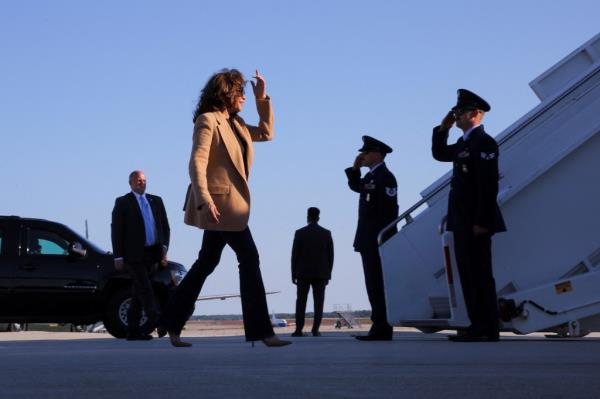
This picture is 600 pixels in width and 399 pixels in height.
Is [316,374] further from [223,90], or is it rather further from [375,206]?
[375,206]

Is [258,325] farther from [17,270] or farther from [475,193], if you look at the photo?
[17,270]

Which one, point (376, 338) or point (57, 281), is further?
point (57, 281)

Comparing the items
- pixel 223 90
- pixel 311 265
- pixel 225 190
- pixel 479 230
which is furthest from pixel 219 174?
pixel 311 265

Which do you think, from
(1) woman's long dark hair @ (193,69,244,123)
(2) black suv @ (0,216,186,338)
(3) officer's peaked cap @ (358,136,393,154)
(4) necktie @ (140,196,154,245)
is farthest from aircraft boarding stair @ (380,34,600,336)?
(2) black suv @ (0,216,186,338)

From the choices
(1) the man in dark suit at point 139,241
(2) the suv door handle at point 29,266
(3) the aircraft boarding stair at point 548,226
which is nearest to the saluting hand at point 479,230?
(3) the aircraft boarding stair at point 548,226

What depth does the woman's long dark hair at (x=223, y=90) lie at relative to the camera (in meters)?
8.03

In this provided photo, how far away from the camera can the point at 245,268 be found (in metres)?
7.84

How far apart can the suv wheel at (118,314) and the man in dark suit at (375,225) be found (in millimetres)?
4675

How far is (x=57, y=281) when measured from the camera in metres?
14.4

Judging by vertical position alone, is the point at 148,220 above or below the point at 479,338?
above

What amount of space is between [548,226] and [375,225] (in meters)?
1.70

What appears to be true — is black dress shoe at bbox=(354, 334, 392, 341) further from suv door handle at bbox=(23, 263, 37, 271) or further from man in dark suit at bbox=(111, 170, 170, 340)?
suv door handle at bbox=(23, 263, 37, 271)

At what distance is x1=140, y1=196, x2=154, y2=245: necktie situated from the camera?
1215cm

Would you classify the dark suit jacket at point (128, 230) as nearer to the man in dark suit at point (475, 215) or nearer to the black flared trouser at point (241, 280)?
the black flared trouser at point (241, 280)
